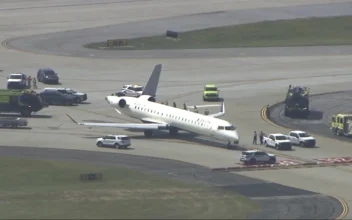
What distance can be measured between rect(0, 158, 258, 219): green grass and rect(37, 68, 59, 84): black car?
5318 cm

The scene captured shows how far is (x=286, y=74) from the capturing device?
591ft

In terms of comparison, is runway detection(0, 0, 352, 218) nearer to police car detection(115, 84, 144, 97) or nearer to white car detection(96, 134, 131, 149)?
white car detection(96, 134, 131, 149)

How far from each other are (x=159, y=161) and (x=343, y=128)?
26.2 m

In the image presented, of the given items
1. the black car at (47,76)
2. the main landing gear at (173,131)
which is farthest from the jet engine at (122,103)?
the black car at (47,76)

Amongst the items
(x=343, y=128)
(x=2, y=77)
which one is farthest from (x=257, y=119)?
(x=2, y=77)

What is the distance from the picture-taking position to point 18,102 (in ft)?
471

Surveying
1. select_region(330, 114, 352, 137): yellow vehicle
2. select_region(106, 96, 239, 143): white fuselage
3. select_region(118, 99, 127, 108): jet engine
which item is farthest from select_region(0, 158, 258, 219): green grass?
select_region(330, 114, 352, 137): yellow vehicle

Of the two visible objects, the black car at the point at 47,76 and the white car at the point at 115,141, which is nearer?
the white car at the point at 115,141

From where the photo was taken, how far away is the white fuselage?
408 feet

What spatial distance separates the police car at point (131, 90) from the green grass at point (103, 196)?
38017 millimetres

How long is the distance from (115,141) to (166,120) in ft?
29.4

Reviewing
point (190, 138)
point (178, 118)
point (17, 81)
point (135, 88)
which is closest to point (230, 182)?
point (178, 118)

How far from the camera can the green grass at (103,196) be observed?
9356cm

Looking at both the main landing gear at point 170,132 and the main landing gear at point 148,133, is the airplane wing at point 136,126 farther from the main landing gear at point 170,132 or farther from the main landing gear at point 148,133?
the main landing gear at point 148,133
